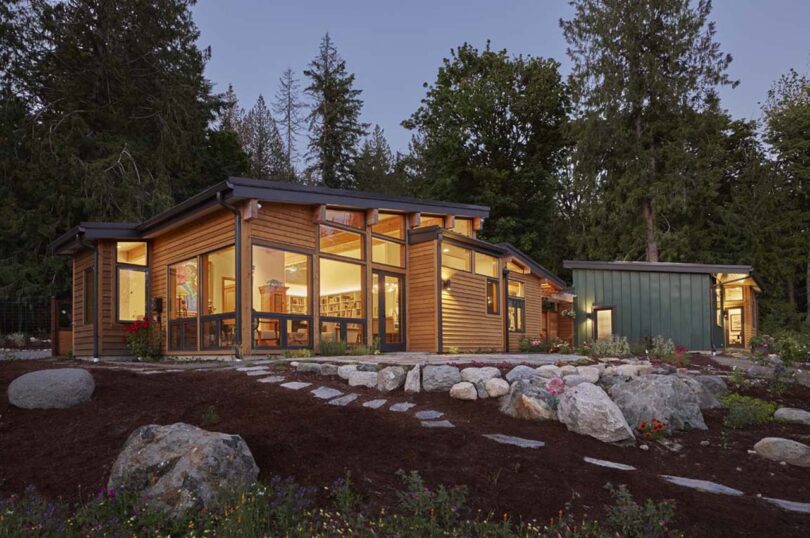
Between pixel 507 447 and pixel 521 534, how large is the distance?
1.59m

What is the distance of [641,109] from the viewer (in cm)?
2603

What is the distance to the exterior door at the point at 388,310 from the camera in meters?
13.3

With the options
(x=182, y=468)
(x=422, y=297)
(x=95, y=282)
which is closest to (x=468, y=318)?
(x=422, y=297)

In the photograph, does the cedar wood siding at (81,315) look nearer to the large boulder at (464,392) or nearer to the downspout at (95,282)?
the downspout at (95,282)

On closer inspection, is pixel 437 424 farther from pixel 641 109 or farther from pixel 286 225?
pixel 641 109

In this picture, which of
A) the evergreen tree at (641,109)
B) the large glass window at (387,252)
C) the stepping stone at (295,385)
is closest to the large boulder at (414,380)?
the stepping stone at (295,385)

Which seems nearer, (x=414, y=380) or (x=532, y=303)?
(x=414, y=380)

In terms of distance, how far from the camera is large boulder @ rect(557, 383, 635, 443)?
5.41 metres

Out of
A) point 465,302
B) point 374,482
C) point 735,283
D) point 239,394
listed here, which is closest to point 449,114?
point 735,283

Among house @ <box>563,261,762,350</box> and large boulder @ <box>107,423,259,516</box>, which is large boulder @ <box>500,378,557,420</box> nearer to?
large boulder @ <box>107,423,259,516</box>

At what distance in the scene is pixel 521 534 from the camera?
132 inches

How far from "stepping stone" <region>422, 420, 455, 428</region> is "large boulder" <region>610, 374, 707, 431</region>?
187 cm

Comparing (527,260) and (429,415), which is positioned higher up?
(527,260)

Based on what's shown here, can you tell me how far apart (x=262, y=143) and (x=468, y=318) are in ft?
89.9
